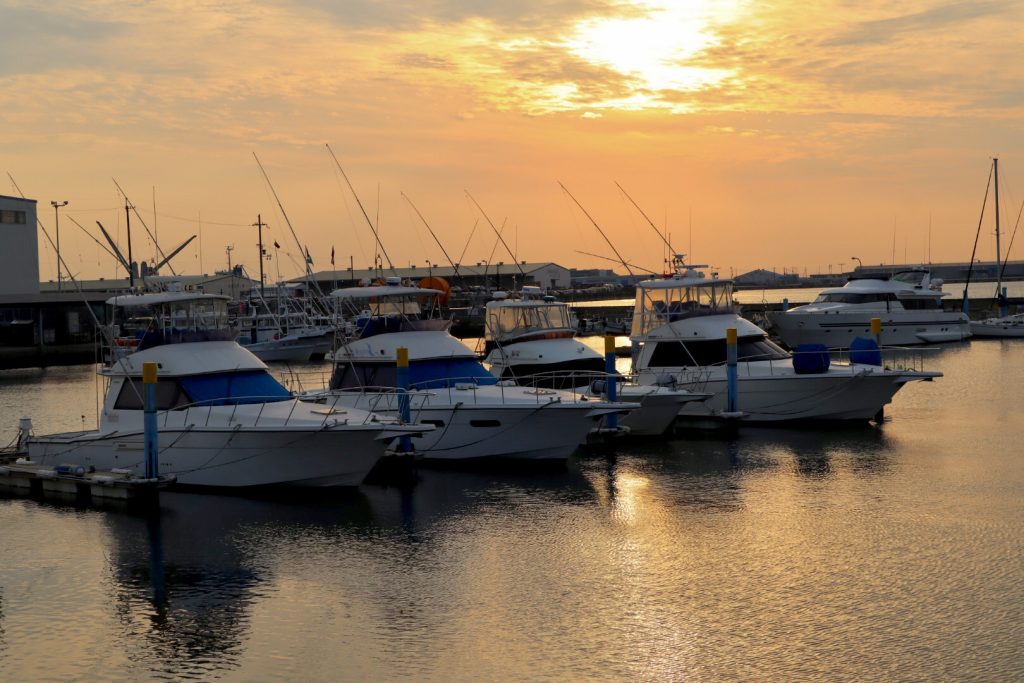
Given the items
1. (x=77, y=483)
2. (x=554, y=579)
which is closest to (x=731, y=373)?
(x=554, y=579)

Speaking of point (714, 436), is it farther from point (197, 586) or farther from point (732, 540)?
point (197, 586)

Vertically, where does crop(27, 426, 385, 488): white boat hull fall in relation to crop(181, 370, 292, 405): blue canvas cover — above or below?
below

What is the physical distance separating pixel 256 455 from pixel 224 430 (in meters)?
0.75

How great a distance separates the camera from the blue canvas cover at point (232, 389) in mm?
24016

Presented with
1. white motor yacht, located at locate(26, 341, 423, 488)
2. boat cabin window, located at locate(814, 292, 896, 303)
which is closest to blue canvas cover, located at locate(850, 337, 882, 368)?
white motor yacht, located at locate(26, 341, 423, 488)

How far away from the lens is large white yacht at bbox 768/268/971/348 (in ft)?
212

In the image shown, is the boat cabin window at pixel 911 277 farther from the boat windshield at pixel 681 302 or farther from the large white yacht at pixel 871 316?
the boat windshield at pixel 681 302

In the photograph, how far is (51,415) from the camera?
41750 millimetres

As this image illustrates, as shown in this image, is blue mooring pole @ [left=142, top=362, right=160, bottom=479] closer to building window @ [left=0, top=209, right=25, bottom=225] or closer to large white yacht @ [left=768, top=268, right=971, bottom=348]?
large white yacht @ [left=768, top=268, right=971, bottom=348]

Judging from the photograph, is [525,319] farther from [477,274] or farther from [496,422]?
[477,274]

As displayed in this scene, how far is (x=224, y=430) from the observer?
22969 millimetres

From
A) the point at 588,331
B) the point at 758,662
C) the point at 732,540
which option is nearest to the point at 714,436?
the point at 732,540

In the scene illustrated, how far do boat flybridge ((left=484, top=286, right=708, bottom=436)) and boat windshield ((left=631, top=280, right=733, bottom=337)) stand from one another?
2035 mm

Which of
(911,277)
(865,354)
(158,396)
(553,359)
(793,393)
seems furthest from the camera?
(911,277)
